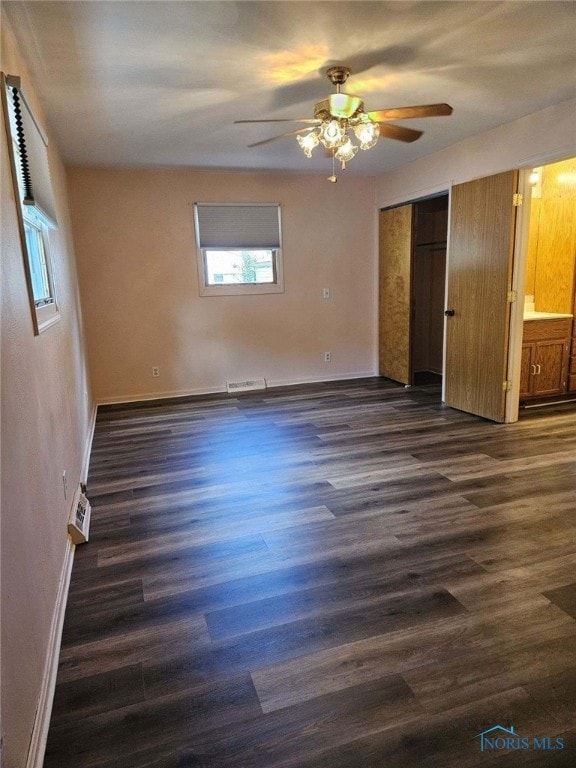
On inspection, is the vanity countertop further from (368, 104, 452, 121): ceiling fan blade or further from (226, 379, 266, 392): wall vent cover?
(226, 379, 266, 392): wall vent cover

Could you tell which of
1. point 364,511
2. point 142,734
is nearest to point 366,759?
point 142,734

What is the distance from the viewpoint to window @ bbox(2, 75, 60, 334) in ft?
6.48

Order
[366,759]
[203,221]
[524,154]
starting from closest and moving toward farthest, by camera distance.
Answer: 1. [366,759]
2. [524,154]
3. [203,221]

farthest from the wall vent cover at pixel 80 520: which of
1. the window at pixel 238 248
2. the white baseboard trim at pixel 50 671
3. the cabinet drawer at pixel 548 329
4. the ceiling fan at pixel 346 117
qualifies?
the cabinet drawer at pixel 548 329

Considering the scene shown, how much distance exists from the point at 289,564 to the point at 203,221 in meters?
4.27

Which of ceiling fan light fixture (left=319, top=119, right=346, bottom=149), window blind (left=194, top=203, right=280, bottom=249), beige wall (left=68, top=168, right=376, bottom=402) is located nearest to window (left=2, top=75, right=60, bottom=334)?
ceiling fan light fixture (left=319, top=119, right=346, bottom=149)

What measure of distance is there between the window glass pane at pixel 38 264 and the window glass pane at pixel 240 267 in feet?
9.34

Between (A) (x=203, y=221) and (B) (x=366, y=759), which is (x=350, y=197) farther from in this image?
(B) (x=366, y=759)

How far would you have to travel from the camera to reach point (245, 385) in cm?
591

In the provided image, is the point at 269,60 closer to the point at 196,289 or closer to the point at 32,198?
the point at 32,198

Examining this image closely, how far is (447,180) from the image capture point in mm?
4660

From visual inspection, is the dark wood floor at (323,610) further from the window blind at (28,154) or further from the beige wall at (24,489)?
the window blind at (28,154)

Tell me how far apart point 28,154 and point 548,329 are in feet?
15.3

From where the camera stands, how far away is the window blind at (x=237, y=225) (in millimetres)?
5457
